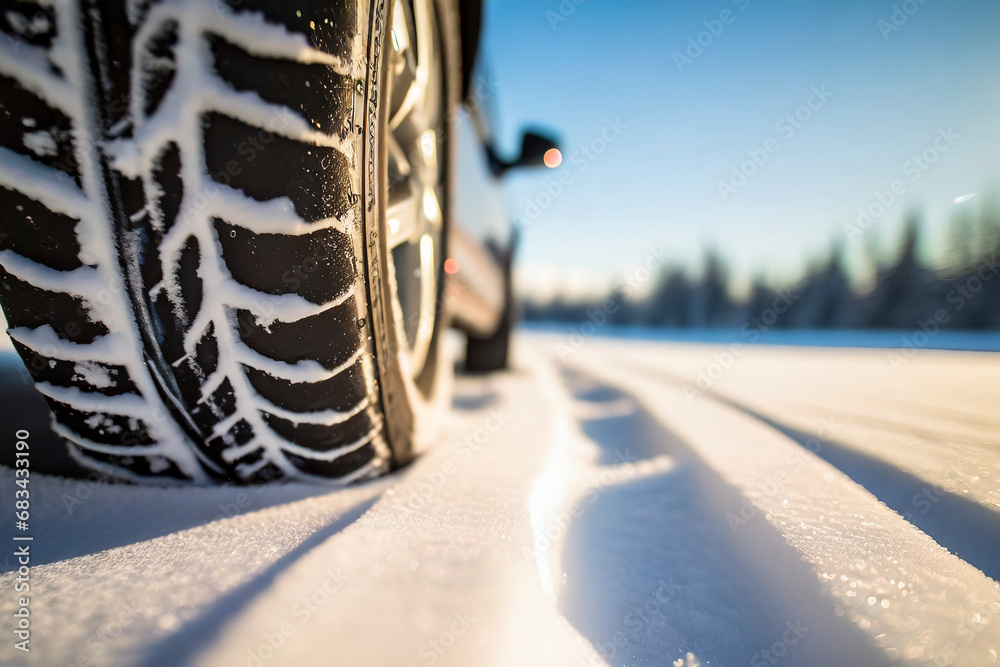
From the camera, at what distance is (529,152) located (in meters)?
1.72

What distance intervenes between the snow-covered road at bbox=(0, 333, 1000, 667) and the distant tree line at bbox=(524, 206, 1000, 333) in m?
0.62

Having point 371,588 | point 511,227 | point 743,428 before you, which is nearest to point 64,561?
point 371,588

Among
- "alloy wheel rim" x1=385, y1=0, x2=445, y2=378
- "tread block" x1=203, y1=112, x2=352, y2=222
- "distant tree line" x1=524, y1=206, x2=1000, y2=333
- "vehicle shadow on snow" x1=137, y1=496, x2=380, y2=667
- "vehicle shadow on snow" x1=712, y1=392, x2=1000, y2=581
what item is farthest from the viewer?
"distant tree line" x1=524, y1=206, x2=1000, y2=333

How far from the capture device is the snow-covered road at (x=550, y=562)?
0.33 metres

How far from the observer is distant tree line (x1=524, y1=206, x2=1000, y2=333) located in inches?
43.1

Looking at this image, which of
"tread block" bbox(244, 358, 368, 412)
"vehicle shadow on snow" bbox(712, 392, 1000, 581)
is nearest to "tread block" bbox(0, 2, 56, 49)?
"tread block" bbox(244, 358, 368, 412)

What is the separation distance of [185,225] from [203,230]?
0.06ft

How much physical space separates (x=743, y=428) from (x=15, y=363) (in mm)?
1409

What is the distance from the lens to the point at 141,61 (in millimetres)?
366

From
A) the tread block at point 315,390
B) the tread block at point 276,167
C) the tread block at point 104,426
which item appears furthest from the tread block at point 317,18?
the tread block at point 104,426

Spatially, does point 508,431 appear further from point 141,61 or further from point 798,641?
point 141,61

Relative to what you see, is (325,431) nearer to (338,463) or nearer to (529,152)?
(338,463)

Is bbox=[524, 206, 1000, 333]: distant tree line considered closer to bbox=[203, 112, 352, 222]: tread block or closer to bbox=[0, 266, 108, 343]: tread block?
bbox=[203, 112, 352, 222]: tread block

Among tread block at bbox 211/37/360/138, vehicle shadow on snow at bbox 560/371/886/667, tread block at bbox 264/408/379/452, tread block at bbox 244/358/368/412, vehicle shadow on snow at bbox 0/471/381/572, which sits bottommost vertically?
vehicle shadow on snow at bbox 560/371/886/667
